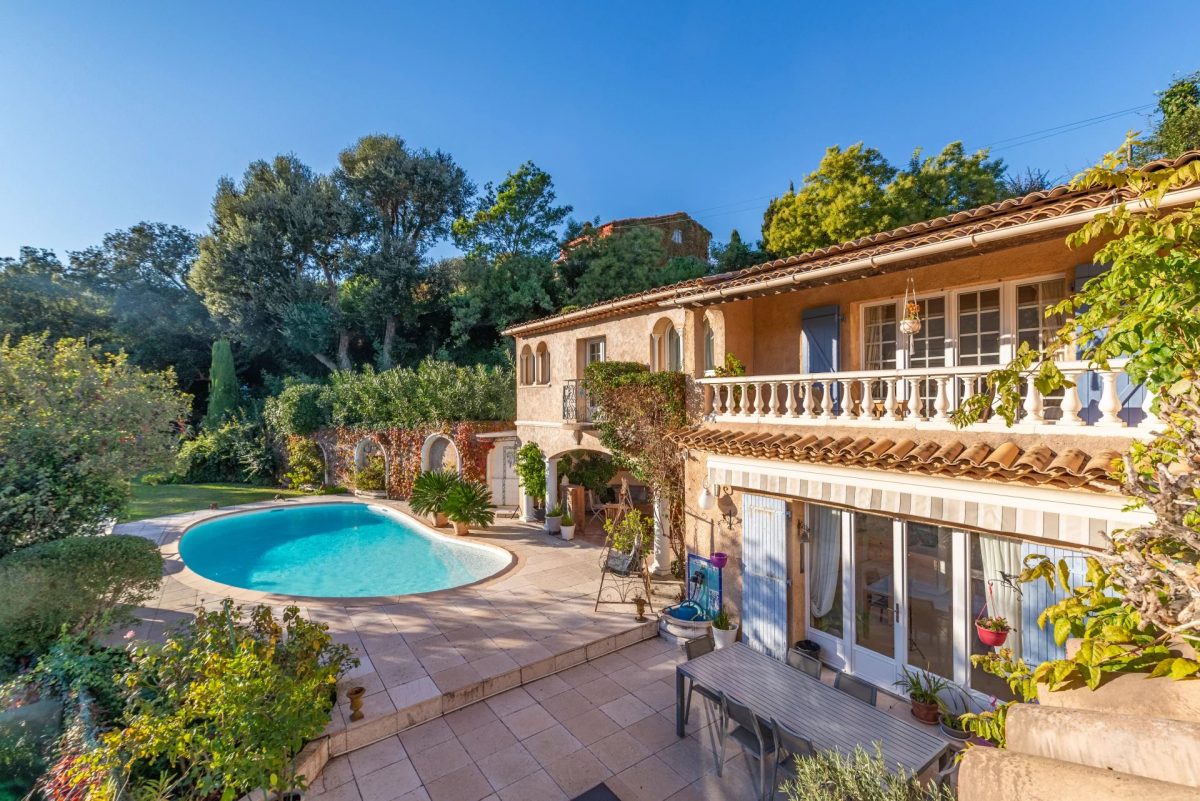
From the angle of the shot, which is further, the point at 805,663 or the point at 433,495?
the point at 433,495

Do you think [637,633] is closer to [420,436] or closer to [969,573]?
[969,573]

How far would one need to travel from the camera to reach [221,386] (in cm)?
4881

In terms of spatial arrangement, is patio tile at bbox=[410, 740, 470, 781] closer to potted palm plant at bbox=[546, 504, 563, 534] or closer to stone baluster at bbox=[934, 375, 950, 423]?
stone baluster at bbox=[934, 375, 950, 423]

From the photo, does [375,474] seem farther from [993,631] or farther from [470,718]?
[993,631]

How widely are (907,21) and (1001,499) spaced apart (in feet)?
85.9

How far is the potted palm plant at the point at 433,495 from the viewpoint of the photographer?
27.0 meters

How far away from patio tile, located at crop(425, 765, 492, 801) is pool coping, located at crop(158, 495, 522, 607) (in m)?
9.23

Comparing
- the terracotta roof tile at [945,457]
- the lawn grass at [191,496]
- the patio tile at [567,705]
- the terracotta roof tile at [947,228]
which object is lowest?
the patio tile at [567,705]

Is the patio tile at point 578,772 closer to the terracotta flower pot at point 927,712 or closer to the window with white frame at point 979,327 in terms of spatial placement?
the terracotta flower pot at point 927,712

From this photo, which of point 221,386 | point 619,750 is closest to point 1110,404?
point 619,750

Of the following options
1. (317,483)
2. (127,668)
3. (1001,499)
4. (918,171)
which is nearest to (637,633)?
(1001,499)

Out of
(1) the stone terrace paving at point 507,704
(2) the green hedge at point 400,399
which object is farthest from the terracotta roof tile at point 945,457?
(2) the green hedge at point 400,399

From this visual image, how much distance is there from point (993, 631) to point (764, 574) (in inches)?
199

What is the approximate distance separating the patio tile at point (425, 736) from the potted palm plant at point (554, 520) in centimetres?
1452
